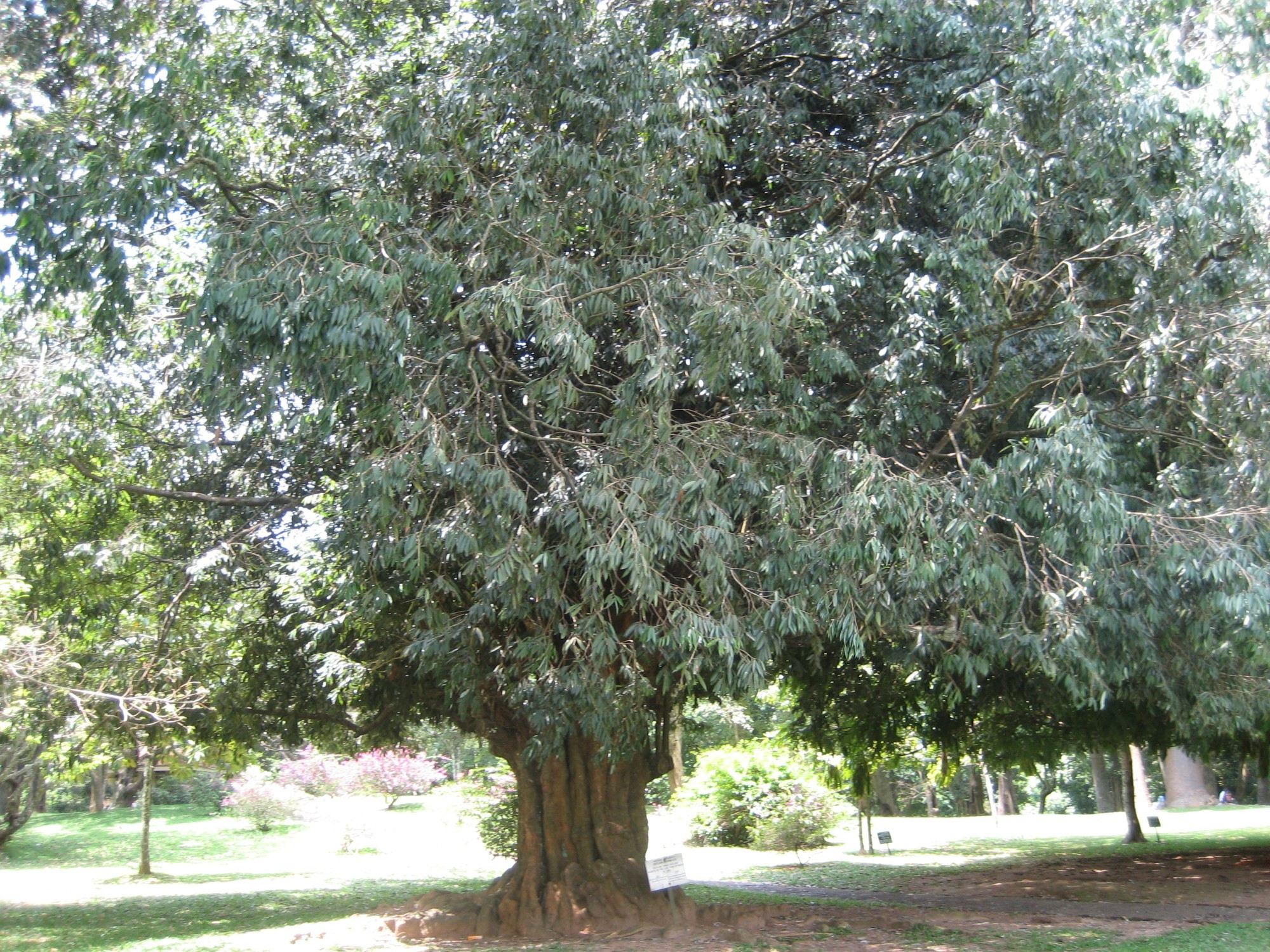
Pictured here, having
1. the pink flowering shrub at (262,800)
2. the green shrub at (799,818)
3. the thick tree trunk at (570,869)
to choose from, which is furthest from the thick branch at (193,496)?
the pink flowering shrub at (262,800)

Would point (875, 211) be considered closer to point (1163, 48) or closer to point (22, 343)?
point (1163, 48)

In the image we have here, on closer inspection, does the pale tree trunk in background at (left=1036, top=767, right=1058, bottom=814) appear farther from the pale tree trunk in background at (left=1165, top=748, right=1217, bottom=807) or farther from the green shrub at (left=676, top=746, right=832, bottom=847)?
the green shrub at (left=676, top=746, right=832, bottom=847)

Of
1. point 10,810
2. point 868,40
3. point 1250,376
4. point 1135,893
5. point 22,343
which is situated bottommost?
point 1135,893

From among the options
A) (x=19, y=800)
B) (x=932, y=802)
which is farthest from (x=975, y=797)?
(x=19, y=800)

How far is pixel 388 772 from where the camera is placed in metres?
27.2

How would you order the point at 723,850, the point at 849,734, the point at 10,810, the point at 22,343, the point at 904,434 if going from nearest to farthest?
the point at 904,434 < the point at 22,343 < the point at 849,734 < the point at 10,810 < the point at 723,850

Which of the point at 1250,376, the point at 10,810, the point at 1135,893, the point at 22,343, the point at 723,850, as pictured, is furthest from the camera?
the point at 723,850

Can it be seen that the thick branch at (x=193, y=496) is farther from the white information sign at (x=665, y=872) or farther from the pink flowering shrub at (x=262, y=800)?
the pink flowering shrub at (x=262, y=800)

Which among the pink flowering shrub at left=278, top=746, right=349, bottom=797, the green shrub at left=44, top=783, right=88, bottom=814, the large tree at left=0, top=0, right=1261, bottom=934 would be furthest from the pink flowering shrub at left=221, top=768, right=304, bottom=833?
the large tree at left=0, top=0, right=1261, bottom=934

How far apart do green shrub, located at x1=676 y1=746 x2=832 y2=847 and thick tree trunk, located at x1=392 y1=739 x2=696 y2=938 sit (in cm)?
982

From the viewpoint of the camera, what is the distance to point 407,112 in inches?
339

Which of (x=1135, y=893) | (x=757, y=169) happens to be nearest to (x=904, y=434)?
(x=757, y=169)

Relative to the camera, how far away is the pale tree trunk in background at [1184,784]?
32406 millimetres

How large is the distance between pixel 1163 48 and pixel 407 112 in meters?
6.11
